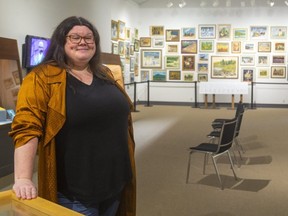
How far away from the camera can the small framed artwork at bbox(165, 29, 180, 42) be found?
13.6 meters

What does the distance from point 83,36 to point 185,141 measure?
587 centimetres

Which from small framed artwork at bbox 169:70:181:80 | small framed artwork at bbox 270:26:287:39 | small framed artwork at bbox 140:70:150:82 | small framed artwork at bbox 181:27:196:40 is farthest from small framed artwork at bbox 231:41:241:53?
small framed artwork at bbox 140:70:150:82

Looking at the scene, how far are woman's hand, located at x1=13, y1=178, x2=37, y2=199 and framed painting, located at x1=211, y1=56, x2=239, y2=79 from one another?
12408 millimetres

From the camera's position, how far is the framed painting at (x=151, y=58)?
1388cm

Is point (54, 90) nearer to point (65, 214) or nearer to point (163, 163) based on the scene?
point (65, 214)

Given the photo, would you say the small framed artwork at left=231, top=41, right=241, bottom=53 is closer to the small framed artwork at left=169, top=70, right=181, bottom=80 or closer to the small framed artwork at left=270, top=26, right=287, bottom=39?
the small framed artwork at left=270, top=26, right=287, bottom=39

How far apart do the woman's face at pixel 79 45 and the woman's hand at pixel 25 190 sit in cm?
57

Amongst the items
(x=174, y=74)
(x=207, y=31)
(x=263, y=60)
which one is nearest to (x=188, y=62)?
(x=174, y=74)

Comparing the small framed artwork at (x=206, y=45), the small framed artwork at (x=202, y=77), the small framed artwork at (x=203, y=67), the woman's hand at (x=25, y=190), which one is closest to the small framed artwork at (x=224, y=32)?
the small framed artwork at (x=206, y=45)

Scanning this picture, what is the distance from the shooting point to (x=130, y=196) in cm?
197

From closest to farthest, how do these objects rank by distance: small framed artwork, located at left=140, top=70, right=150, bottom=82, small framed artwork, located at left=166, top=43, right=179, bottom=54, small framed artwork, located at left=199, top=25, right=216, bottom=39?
small framed artwork, located at left=199, top=25, right=216, bottom=39 → small framed artwork, located at left=166, top=43, right=179, bottom=54 → small framed artwork, located at left=140, top=70, right=150, bottom=82

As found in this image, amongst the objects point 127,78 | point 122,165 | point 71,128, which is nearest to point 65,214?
point 71,128

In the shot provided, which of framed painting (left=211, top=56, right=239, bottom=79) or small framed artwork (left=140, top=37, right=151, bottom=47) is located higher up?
small framed artwork (left=140, top=37, right=151, bottom=47)

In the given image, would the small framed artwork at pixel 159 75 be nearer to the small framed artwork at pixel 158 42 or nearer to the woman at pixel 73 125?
the small framed artwork at pixel 158 42
